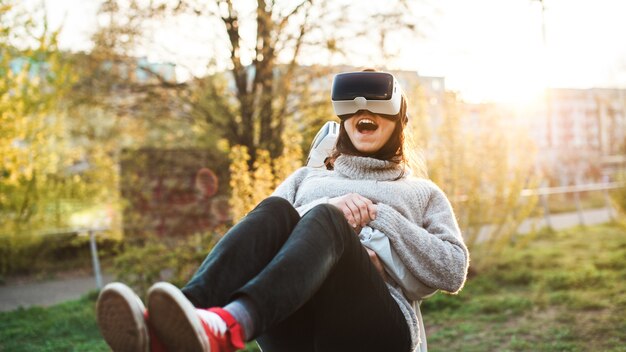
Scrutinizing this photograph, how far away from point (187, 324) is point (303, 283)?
13.8 inches

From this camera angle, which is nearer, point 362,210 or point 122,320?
point 122,320

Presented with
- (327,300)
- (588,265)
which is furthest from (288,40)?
(327,300)

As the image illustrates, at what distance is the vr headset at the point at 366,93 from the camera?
7.82 feet

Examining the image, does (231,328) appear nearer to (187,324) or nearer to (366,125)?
(187,324)

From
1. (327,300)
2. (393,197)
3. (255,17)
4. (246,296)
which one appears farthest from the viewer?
(255,17)

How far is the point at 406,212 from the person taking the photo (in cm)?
239

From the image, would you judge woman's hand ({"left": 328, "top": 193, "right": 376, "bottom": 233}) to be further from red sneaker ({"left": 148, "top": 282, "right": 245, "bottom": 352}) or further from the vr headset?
red sneaker ({"left": 148, "top": 282, "right": 245, "bottom": 352})

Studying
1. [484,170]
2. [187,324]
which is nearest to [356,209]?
[187,324]

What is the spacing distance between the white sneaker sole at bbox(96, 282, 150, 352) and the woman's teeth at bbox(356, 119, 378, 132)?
1.13 m

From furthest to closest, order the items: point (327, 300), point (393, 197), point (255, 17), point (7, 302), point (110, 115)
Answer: point (110, 115)
point (255, 17)
point (7, 302)
point (393, 197)
point (327, 300)

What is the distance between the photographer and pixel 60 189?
948cm

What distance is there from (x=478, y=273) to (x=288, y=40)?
141 inches

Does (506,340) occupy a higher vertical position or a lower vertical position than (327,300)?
lower

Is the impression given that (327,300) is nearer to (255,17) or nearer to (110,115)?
(255,17)
